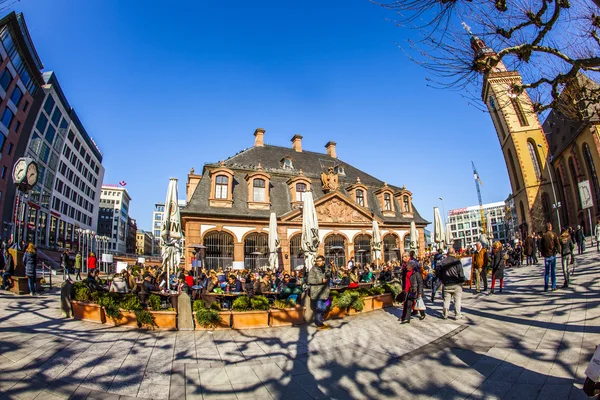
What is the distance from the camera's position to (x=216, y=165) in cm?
2495

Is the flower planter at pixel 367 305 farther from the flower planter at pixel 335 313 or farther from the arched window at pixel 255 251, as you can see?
the arched window at pixel 255 251

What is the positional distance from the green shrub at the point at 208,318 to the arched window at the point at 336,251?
1949cm

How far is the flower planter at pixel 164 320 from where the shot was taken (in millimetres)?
7648

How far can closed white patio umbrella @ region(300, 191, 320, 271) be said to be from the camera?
14360 mm

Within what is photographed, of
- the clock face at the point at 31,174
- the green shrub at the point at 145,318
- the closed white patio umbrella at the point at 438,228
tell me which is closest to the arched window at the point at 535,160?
the closed white patio umbrella at the point at 438,228

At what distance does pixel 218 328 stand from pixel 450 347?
5.16 m

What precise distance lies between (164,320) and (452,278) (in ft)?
23.3

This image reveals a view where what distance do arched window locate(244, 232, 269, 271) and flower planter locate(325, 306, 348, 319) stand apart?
605 inches

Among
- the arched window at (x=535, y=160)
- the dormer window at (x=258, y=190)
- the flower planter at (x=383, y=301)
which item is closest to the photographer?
the flower planter at (x=383, y=301)

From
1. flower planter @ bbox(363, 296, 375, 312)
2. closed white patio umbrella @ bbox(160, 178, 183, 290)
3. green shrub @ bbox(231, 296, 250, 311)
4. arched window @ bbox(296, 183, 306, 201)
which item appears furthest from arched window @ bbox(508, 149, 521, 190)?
green shrub @ bbox(231, 296, 250, 311)

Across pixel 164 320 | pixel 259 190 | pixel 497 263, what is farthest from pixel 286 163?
pixel 164 320

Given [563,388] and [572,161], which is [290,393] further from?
[572,161]

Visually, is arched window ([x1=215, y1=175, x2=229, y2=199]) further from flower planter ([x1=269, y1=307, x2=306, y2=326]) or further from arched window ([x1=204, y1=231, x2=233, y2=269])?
flower planter ([x1=269, y1=307, x2=306, y2=326])

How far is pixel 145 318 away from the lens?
24.8ft
